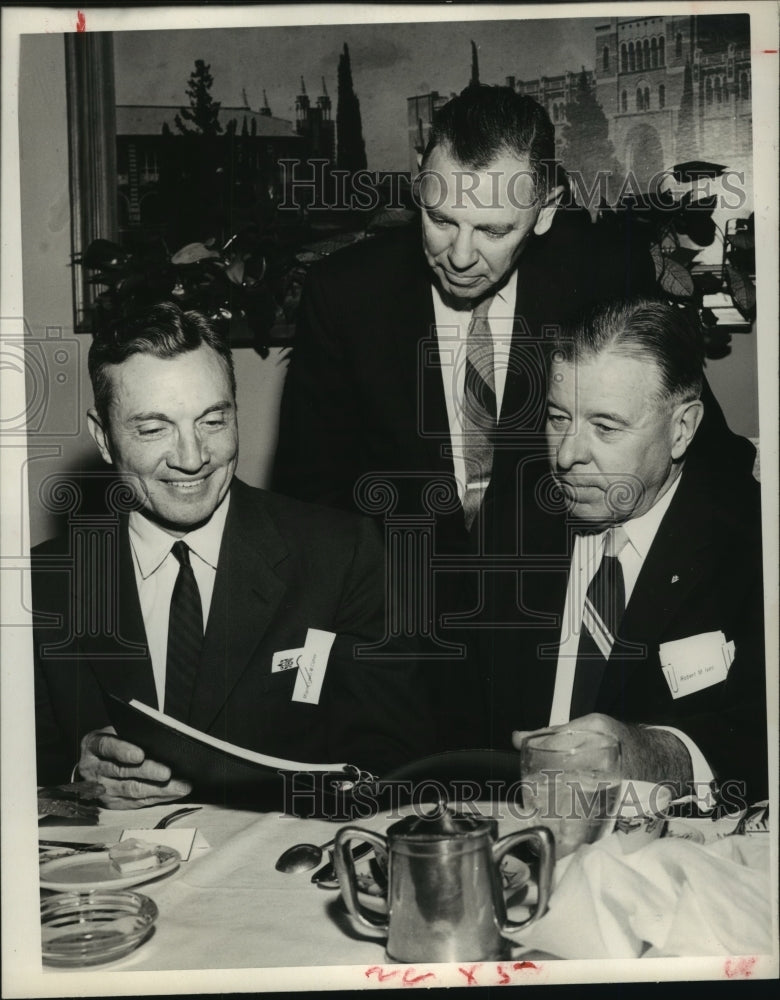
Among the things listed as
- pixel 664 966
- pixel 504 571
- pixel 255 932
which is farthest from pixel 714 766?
pixel 255 932

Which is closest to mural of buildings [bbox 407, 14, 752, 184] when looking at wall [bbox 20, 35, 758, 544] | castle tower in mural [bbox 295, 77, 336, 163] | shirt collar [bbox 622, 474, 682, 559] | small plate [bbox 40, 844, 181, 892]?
castle tower in mural [bbox 295, 77, 336, 163]

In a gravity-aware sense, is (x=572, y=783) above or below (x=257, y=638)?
below

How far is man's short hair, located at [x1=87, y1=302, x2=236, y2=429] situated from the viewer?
1594 mm

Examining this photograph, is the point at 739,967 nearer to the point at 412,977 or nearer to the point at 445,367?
the point at 412,977

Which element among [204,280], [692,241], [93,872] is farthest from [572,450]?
[93,872]

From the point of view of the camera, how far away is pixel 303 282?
63.4 inches

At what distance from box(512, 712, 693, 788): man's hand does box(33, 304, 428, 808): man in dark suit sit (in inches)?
9.8

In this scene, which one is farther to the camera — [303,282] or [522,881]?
[303,282]

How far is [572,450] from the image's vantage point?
1.60m

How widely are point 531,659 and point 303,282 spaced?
0.64 m

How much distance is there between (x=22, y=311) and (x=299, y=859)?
882 mm

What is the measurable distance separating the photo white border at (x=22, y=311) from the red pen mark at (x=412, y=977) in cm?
38

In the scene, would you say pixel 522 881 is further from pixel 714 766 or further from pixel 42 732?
pixel 42 732

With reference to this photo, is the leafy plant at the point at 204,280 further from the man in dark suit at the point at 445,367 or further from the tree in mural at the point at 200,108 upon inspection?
the tree in mural at the point at 200,108
